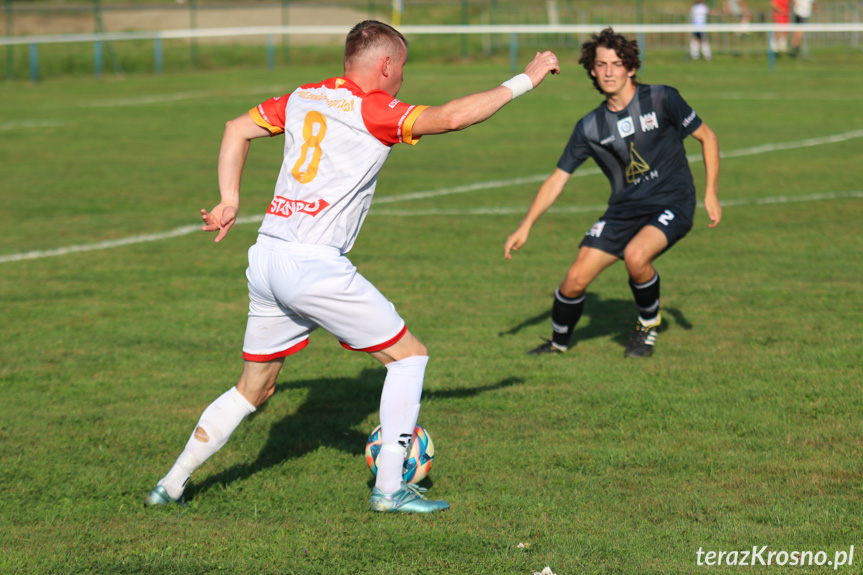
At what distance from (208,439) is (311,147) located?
Result: 1.41 meters

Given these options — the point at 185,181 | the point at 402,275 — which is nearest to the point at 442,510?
the point at 402,275

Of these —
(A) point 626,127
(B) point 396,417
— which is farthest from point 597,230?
(B) point 396,417

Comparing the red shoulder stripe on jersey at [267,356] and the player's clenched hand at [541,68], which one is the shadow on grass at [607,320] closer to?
the red shoulder stripe on jersey at [267,356]

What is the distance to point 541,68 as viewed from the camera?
170 inches

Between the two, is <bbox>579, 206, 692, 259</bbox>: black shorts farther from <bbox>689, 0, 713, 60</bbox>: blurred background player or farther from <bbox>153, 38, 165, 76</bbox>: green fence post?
<bbox>153, 38, 165, 76</bbox>: green fence post

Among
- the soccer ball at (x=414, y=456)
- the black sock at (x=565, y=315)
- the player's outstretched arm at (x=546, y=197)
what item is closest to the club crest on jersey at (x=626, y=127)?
the player's outstretched arm at (x=546, y=197)

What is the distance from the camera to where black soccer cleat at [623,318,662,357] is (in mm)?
6961

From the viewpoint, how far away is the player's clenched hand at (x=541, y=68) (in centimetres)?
428

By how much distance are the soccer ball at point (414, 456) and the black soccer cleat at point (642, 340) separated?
2578 mm

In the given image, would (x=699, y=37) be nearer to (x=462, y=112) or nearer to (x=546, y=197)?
(x=546, y=197)

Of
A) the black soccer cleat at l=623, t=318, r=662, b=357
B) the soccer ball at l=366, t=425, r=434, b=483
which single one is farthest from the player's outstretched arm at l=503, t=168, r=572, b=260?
the soccer ball at l=366, t=425, r=434, b=483

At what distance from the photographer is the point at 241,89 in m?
27.7

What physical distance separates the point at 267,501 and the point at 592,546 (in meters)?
1.54

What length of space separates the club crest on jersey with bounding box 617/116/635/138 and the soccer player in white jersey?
2.57m
